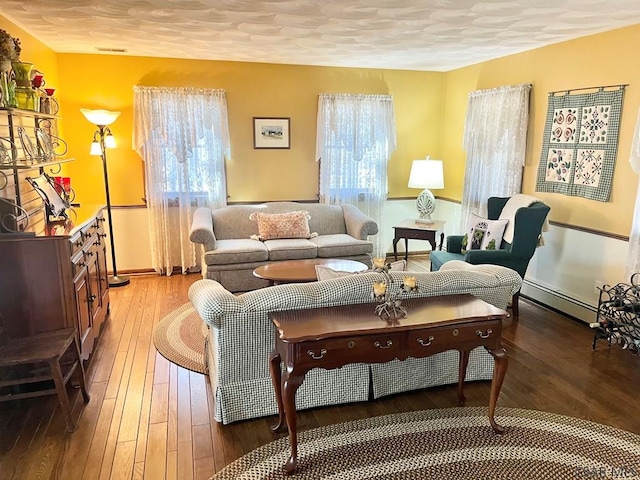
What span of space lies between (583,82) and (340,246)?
8.78 feet

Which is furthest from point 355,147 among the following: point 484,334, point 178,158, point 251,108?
point 484,334

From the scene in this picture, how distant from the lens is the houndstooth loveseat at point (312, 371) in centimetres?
246

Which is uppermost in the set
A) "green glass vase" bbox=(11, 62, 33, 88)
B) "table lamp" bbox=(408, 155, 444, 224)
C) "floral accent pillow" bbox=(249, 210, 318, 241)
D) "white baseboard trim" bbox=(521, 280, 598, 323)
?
"green glass vase" bbox=(11, 62, 33, 88)

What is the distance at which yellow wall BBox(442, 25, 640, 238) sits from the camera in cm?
371

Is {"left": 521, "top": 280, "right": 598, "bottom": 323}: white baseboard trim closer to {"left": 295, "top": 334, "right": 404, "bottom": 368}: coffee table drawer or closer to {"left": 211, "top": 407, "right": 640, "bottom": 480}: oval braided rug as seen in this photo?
{"left": 211, "top": 407, "right": 640, "bottom": 480}: oval braided rug

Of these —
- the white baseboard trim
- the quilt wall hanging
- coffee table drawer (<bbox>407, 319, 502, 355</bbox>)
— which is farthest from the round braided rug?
the quilt wall hanging

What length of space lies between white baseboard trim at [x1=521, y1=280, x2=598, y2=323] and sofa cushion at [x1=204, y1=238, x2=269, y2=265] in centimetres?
268

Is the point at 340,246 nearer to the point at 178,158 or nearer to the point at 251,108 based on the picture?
the point at 251,108

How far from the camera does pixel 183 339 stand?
3.75 metres

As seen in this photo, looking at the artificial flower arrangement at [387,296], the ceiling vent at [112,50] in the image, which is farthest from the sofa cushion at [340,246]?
the ceiling vent at [112,50]

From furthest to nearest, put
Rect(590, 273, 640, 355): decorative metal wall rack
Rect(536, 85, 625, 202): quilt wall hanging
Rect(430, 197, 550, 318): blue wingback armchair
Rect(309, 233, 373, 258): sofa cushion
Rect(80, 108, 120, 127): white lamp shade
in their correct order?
Rect(309, 233, 373, 258): sofa cushion → Rect(80, 108, 120, 127): white lamp shade → Rect(430, 197, 550, 318): blue wingback armchair → Rect(536, 85, 625, 202): quilt wall hanging → Rect(590, 273, 640, 355): decorative metal wall rack

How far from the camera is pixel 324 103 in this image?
18.9 feet

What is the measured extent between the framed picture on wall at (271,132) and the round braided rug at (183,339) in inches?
91.1

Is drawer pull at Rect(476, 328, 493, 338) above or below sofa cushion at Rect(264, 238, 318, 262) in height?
above
